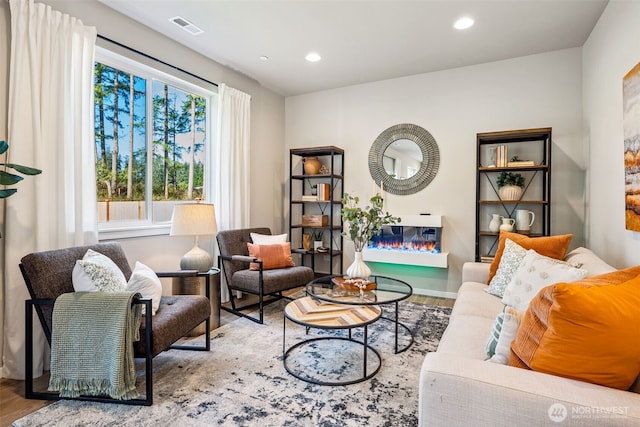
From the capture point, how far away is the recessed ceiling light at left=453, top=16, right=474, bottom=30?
2967mm

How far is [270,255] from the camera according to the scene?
363 centimetres

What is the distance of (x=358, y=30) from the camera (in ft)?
10.4

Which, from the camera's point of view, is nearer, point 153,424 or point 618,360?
point 618,360

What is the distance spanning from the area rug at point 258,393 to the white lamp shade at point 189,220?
0.95 metres

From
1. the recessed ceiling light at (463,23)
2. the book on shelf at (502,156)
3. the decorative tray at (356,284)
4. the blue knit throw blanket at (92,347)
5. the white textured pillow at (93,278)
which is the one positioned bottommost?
the blue knit throw blanket at (92,347)

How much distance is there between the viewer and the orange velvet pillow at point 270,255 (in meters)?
3.60

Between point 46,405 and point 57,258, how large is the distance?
2.72 feet

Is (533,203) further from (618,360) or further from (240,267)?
(240,267)

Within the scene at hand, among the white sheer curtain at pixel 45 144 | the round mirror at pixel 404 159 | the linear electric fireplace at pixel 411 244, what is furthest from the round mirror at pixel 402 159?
the white sheer curtain at pixel 45 144

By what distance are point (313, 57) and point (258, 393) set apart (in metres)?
3.31

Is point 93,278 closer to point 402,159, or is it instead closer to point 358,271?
point 358,271

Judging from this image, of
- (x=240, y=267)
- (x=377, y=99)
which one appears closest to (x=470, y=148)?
(x=377, y=99)

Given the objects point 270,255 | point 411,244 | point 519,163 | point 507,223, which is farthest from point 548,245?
point 270,255

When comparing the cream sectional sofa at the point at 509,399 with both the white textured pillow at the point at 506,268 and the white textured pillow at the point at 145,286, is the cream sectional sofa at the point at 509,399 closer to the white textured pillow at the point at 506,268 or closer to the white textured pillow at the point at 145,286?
the white textured pillow at the point at 506,268
